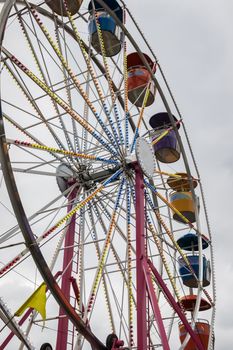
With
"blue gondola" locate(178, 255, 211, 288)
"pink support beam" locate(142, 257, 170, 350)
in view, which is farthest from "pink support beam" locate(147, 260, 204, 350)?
"blue gondola" locate(178, 255, 211, 288)

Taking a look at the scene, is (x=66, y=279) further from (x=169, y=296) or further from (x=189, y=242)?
(x=189, y=242)

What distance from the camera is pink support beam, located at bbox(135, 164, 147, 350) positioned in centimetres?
937

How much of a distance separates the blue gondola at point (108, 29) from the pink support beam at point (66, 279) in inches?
163

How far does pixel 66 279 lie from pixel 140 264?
187cm

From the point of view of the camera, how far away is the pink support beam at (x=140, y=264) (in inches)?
369

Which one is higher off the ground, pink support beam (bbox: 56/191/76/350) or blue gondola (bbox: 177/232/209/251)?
blue gondola (bbox: 177/232/209/251)

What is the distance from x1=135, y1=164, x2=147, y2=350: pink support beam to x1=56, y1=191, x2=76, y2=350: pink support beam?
1339 mm

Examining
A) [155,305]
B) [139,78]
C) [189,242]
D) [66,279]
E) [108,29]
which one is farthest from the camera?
[189,242]

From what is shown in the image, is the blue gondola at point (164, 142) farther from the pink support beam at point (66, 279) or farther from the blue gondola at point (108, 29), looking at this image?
the pink support beam at point (66, 279)

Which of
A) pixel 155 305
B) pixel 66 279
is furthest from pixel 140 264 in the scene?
pixel 66 279

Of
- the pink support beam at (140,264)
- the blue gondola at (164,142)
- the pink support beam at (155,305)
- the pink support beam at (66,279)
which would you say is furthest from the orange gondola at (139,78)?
the pink support beam at (155,305)

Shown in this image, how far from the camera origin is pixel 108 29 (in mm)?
13109

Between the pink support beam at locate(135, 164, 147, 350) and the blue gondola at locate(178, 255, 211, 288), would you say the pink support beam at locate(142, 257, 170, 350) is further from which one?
the blue gondola at locate(178, 255, 211, 288)

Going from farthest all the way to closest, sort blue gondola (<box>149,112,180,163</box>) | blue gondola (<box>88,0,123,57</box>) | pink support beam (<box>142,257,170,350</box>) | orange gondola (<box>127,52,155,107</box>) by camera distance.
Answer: blue gondola (<box>149,112,180,163</box>) < orange gondola (<box>127,52,155,107</box>) < blue gondola (<box>88,0,123,57</box>) < pink support beam (<box>142,257,170,350</box>)
